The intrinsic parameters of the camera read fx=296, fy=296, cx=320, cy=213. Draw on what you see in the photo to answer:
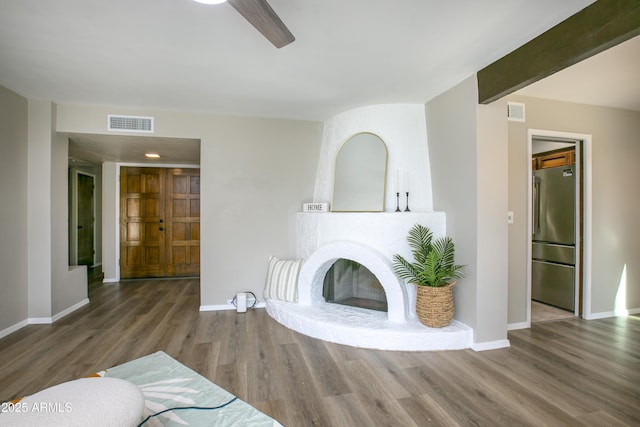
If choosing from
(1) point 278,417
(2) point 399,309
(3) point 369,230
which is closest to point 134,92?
(3) point 369,230

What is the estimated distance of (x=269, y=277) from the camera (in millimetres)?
3535

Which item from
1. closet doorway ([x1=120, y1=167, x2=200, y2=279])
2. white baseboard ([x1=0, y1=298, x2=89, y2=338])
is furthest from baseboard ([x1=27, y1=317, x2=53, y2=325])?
closet doorway ([x1=120, y1=167, x2=200, y2=279])

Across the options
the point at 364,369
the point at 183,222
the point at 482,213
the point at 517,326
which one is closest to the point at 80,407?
the point at 364,369

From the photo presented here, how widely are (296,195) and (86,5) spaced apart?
A: 2518mm

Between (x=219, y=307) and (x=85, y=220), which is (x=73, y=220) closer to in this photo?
(x=85, y=220)

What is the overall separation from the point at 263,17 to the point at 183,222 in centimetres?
456

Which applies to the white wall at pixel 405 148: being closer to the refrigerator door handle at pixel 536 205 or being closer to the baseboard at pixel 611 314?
the refrigerator door handle at pixel 536 205

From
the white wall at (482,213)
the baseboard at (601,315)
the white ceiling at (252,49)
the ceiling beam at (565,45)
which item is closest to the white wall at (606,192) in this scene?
the baseboard at (601,315)

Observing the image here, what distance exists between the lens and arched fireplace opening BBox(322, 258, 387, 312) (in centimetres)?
314

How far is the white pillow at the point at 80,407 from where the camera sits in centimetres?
113

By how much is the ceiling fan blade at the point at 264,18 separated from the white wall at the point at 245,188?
2118 mm

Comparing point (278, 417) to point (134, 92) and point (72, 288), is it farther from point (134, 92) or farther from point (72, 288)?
point (72, 288)

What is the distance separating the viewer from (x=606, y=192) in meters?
3.39

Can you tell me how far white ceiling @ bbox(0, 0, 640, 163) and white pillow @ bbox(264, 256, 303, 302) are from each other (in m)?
1.82
